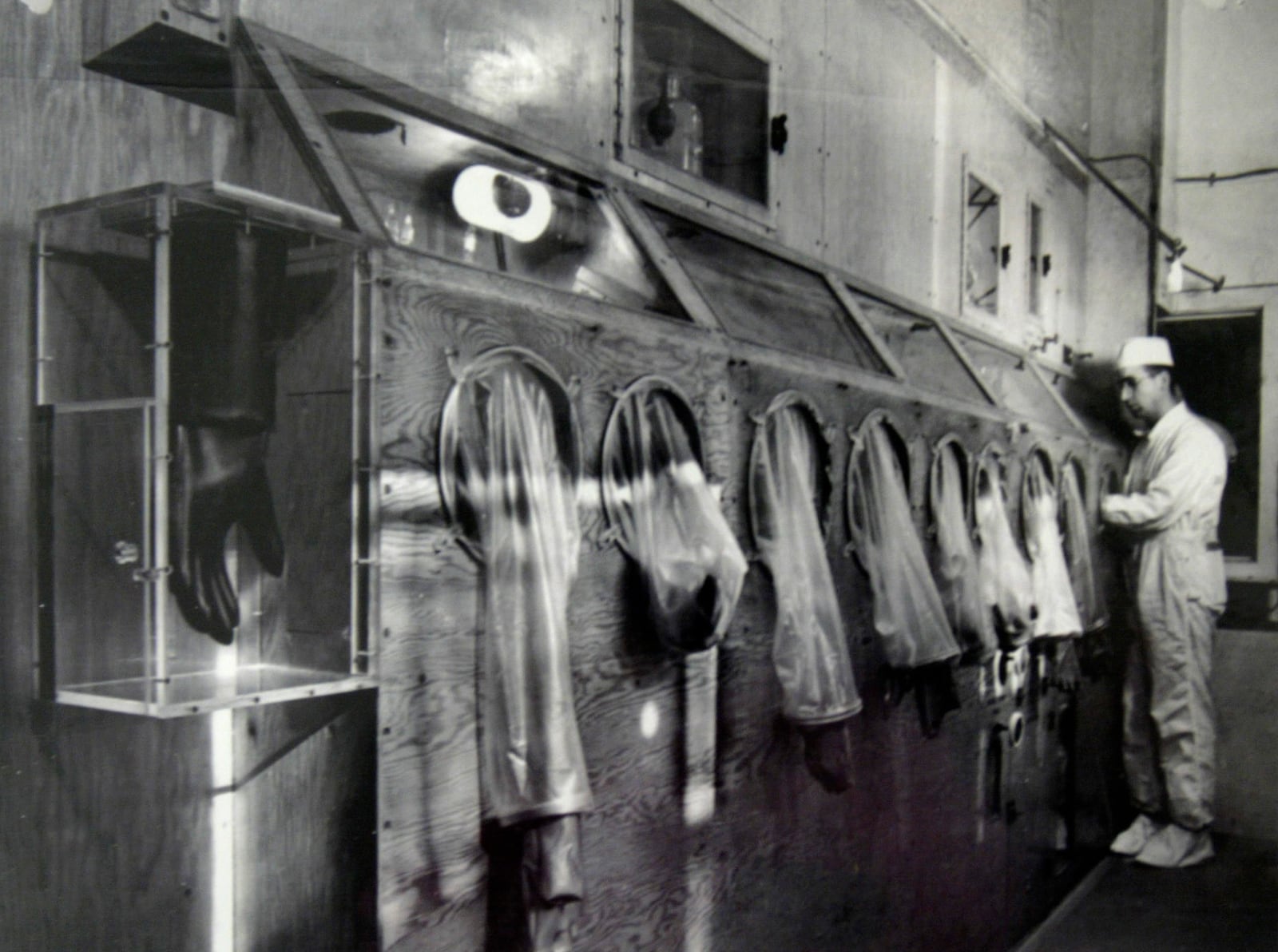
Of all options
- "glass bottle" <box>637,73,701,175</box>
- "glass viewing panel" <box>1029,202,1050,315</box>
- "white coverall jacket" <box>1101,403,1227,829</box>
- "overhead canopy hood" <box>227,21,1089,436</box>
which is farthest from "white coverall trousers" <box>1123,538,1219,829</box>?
"glass bottle" <box>637,73,701,175</box>

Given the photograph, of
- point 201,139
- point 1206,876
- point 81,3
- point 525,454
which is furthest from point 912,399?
point 1206,876

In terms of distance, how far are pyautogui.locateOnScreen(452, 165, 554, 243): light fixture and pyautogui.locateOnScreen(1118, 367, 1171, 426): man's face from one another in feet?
12.1

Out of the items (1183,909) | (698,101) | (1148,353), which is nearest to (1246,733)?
(1183,909)

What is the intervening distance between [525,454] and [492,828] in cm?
50

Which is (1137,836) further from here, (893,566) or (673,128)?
(673,128)

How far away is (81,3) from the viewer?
1.36 m

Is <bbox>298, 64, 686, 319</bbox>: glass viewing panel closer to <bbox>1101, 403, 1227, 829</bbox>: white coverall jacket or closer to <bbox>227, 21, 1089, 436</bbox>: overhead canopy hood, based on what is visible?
<bbox>227, 21, 1089, 436</bbox>: overhead canopy hood

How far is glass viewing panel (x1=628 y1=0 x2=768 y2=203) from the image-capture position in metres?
2.54

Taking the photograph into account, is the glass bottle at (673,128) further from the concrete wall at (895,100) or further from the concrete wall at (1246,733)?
the concrete wall at (1246,733)

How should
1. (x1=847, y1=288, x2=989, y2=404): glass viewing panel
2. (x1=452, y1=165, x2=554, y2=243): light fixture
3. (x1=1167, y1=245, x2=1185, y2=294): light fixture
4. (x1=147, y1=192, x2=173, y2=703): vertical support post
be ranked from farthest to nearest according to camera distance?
(x1=1167, y1=245, x2=1185, y2=294): light fixture
(x1=847, y1=288, x2=989, y2=404): glass viewing panel
(x1=452, y1=165, x2=554, y2=243): light fixture
(x1=147, y1=192, x2=173, y2=703): vertical support post

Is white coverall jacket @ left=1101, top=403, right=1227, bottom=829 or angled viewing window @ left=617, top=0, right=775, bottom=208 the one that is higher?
angled viewing window @ left=617, top=0, right=775, bottom=208

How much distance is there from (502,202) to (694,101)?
3.49ft

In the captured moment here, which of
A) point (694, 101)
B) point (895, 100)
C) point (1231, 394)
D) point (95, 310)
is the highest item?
point (895, 100)

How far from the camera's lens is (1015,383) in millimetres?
4316
